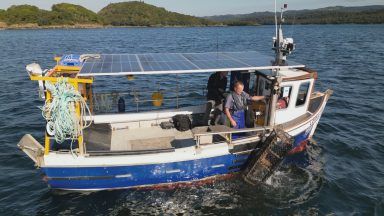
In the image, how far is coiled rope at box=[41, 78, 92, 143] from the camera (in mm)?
8672

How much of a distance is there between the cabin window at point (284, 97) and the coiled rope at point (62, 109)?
6.89 metres

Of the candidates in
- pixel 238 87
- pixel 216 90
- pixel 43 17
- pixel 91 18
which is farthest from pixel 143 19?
pixel 238 87

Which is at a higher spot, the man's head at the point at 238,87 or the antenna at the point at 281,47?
the antenna at the point at 281,47

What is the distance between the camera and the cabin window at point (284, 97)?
1196cm

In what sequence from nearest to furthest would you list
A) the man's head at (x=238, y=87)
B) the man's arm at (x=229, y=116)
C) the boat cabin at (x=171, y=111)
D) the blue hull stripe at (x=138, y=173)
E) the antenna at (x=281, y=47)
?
1. the blue hull stripe at (x=138, y=173)
2. the boat cabin at (x=171, y=111)
3. the man's head at (x=238, y=87)
4. the man's arm at (x=229, y=116)
5. the antenna at (x=281, y=47)

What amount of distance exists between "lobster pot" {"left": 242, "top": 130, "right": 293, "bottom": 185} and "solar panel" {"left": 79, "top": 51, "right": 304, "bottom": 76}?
2.36 metres

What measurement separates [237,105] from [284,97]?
93.1 inches

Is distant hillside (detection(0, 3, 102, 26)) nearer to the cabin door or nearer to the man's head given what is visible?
the cabin door

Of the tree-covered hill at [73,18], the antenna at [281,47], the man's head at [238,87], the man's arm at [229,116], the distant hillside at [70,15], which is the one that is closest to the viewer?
the man's head at [238,87]

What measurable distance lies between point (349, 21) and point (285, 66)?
159 meters

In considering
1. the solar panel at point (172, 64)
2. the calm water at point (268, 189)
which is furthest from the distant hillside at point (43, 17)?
the solar panel at point (172, 64)

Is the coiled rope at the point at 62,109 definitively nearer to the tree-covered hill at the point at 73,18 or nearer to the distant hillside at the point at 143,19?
the tree-covered hill at the point at 73,18

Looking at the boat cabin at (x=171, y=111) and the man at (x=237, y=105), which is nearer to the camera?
the boat cabin at (x=171, y=111)

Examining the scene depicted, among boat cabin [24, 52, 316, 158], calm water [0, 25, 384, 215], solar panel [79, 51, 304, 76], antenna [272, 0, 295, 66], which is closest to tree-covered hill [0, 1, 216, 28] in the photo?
calm water [0, 25, 384, 215]
